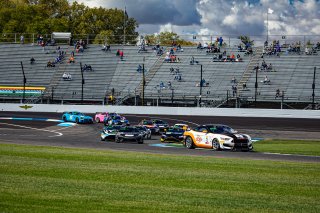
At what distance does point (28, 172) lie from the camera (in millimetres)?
15938

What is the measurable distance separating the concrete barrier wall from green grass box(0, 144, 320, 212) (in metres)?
35.8

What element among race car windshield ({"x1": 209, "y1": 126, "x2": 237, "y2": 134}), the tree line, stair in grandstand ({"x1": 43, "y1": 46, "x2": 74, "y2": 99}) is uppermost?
the tree line

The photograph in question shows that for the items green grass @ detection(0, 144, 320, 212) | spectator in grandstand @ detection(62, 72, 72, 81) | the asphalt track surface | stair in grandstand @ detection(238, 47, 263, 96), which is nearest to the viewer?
green grass @ detection(0, 144, 320, 212)

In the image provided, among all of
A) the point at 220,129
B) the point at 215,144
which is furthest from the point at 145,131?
the point at 215,144

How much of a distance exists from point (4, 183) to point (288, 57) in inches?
2296

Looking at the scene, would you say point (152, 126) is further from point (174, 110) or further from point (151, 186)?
point (151, 186)

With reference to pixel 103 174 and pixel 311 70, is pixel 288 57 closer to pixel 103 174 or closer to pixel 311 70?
pixel 311 70

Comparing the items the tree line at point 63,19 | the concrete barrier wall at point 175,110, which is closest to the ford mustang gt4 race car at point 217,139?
the concrete barrier wall at point 175,110

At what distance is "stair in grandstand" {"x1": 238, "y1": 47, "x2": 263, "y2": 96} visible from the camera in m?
65.0

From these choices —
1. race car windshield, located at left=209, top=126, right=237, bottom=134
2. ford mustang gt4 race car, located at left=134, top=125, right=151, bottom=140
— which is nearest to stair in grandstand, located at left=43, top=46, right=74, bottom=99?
ford mustang gt4 race car, located at left=134, top=125, right=151, bottom=140

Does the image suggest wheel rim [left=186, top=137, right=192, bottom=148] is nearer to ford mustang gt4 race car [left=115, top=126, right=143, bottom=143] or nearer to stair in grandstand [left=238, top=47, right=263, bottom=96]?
ford mustang gt4 race car [left=115, top=126, right=143, bottom=143]

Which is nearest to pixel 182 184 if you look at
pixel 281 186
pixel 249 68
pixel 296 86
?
pixel 281 186

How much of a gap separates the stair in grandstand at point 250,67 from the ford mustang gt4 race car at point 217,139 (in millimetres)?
31751

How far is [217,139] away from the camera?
98.9ft
